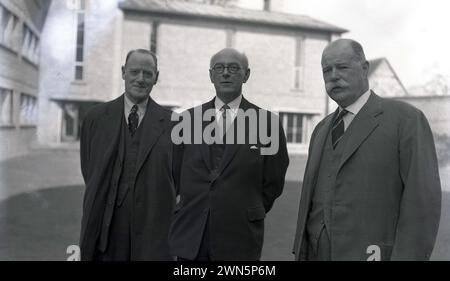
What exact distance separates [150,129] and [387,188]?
4.01ft

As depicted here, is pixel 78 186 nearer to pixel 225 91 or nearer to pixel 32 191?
pixel 32 191

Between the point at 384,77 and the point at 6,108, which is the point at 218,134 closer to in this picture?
the point at 384,77

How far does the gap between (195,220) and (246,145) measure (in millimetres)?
461

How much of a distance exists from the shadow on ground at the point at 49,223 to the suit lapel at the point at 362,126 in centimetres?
160

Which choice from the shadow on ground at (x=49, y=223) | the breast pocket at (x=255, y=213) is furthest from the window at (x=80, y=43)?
the breast pocket at (x=255, y=213)

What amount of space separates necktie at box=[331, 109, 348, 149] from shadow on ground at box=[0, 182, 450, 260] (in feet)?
4.91

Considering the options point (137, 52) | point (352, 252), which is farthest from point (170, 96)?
point (352, 252)

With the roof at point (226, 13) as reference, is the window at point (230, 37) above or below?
below

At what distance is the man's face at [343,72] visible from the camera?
77.0 inches

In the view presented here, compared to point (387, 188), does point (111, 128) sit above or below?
above

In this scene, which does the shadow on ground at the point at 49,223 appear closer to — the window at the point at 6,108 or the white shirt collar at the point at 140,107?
the window at the point at 6,108

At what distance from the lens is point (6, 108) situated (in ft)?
11.3

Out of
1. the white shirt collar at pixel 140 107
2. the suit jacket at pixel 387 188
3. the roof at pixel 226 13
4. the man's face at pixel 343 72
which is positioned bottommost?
the suit jacket at pixel 387 188

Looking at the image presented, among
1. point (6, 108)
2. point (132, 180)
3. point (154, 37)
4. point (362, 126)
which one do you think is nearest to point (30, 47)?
point (6, 108)
